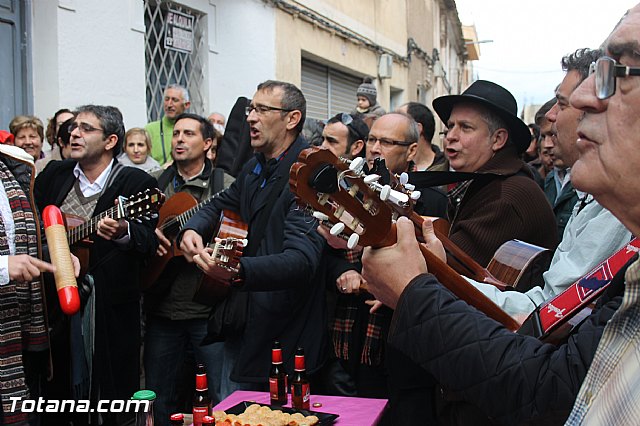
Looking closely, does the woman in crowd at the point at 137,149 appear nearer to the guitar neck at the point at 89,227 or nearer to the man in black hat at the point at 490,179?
the guitar neck at the point at 89,227

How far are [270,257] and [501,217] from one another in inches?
43.3

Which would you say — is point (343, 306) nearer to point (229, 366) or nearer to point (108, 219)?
point (229, 366)

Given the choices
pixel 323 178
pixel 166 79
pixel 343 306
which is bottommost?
pixel 343 306

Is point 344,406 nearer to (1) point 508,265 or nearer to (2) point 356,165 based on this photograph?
(1) point 508,265

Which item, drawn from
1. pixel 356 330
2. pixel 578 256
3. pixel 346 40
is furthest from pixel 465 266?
pixel 346 40

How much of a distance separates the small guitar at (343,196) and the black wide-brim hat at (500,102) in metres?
1.60

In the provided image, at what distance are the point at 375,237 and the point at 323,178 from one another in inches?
8.1

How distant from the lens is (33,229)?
344cm

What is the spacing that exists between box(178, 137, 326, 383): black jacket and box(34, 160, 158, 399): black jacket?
0.95 metres

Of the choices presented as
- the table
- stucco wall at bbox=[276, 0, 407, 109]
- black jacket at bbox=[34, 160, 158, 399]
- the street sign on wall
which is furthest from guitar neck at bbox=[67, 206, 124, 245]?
stucco wall at bbox=[276, 0, 407, 109]

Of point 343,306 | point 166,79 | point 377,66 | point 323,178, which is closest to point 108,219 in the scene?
point 343,306

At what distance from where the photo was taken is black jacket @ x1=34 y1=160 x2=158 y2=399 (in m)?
4.04

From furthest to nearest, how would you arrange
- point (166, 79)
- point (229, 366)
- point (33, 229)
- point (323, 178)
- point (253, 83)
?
point (253, 83) → point (166, 79) → point (229, 366) → point (33, 229) → point (323, 178)

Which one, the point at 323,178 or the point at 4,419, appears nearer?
the point at 323,178
